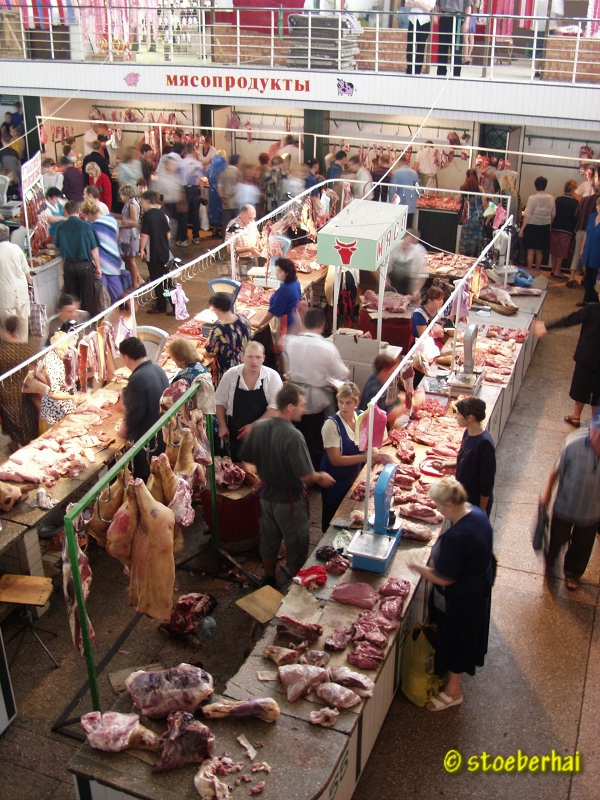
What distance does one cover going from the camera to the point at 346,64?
1672 cm

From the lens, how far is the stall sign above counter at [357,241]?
30.6 feet

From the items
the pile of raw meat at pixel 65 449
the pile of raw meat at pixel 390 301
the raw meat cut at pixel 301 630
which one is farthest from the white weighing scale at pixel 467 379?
the raw meat cut at pixel 301 630

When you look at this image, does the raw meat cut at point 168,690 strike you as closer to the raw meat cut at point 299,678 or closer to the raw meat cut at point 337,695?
the raw meat cut at point 299,678

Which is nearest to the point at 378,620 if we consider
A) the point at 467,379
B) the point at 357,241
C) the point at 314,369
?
the point at 314,369

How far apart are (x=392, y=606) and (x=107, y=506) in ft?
6.99

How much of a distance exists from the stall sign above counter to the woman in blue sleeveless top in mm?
2442

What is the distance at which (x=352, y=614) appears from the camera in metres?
6.20

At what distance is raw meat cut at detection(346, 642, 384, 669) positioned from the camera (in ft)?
18.9

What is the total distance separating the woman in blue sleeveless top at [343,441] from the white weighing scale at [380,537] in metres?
0.74

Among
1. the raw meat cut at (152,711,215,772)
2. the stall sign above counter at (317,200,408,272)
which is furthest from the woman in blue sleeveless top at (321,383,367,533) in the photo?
the raw meat cut at (152,711,215,772)

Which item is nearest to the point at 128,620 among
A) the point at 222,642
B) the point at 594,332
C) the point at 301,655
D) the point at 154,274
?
the point at 222,642

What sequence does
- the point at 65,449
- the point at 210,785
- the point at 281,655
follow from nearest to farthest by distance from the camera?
the point at 210,785, the point at 281,655, the point at 65,449

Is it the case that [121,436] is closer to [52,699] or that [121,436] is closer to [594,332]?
[52,699]

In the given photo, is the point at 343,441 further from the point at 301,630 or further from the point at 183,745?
the point at 183,745
